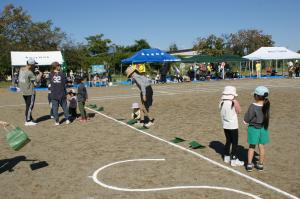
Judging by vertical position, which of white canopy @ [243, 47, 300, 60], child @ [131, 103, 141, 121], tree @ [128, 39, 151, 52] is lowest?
child @ [131, 103, 141, 121]

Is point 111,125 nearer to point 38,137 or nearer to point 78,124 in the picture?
point 78,124

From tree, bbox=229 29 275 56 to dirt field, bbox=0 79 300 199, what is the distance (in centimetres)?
6109

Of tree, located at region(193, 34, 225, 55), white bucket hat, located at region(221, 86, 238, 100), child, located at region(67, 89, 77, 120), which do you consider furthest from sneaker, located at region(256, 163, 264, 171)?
tree, located at region(193, 34, 225, 55)

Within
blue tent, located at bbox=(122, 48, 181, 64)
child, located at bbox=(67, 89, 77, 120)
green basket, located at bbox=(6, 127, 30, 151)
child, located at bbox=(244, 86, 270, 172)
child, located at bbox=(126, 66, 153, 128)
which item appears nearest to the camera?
child, located at bbox=(244, 86, 270, 172)

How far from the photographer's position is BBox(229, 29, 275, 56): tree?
228 feet

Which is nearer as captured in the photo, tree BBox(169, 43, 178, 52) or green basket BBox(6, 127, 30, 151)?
green basket BBox(6, 127, 30, 151)

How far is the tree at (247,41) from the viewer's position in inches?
2739

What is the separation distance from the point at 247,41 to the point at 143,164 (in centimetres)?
6764

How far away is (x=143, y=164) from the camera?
6.71 metres

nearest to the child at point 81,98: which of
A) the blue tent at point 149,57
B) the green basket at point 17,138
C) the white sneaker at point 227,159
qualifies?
the green basket at point 17,138

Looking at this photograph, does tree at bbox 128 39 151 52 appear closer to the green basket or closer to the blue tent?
the blue tent

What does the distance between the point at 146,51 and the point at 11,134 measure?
26.6 meters

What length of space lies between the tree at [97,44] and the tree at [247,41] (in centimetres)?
3027

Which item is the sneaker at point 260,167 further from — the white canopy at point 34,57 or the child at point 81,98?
the white canopy at point 34,57
